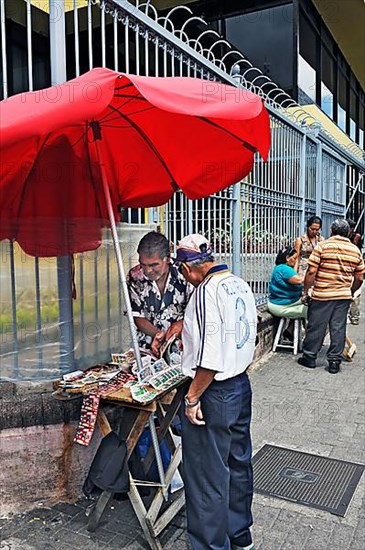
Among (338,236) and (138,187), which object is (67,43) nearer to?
(138,187)

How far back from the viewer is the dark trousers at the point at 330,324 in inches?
256

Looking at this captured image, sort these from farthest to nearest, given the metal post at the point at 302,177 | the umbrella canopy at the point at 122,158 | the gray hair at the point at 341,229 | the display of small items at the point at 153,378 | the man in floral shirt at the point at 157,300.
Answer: the metal post at the point at 302,177, the gray hair at the point at 341,229, the man in floral shirt at the point at 157,300, the display of small items at the point at 153,378, the umbrella canopy at the point at 122,158

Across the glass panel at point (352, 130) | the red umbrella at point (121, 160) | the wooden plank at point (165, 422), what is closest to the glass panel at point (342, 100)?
the glass panel at point (352, 130)

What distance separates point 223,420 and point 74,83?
186 cm

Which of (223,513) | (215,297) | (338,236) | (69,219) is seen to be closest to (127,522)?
(223,513)

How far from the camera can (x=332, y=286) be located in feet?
21.1

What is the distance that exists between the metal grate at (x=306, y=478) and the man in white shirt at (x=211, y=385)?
1026 millimetres

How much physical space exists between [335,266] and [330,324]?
809mm

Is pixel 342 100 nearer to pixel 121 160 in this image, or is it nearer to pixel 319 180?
pixel 319 180

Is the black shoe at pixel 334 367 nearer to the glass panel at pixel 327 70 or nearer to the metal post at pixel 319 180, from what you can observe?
the metal post at pixel 319 180

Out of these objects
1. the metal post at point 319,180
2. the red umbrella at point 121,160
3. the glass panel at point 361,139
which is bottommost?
the red umbrella at point 121,160

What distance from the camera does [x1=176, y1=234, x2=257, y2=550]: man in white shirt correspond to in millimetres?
2621

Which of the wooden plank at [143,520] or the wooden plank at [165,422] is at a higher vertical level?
the wooden plank at [165,422]

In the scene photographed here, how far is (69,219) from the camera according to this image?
3.59 meters
